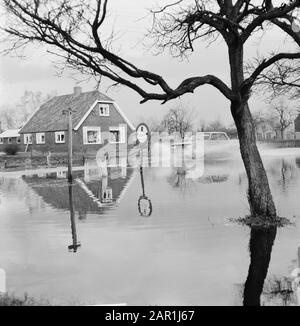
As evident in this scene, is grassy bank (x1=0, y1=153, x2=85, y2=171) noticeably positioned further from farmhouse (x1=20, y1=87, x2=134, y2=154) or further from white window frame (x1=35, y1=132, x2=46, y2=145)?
white window frame (x1=35, y1=132, x2=46, y2=145)

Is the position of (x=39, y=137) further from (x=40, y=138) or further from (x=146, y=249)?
(x=146, y=249)

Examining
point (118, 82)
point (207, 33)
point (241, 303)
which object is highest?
point (207, 33)

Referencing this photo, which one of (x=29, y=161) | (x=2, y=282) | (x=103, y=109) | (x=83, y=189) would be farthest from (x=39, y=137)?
(x=2, y=282)

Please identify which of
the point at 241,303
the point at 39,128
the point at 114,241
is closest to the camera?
the point at 241,303

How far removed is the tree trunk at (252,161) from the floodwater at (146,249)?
0.73m

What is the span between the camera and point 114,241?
281 inches

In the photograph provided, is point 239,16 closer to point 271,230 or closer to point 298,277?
point 271,230

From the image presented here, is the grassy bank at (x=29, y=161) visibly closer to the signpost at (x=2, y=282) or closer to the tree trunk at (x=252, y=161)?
the tree trunk at (x=252, y=161)

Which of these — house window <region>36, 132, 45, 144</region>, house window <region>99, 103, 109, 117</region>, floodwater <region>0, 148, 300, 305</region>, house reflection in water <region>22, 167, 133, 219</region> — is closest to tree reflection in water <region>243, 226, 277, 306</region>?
floodwater <region>0, 148, 300, 305</region>

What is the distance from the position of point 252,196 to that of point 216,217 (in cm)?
95

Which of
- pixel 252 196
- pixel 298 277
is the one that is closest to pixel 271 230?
pixel 252 196

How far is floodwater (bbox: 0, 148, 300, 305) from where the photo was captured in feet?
16.1

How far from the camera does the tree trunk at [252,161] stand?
848cm

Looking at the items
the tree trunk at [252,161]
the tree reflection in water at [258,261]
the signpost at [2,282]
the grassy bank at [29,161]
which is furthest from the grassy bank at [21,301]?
the grassy bank at [29,161]
